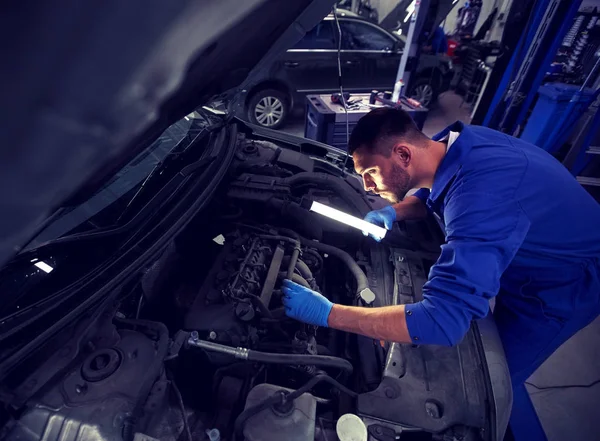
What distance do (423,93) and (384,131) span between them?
5125 millimetres

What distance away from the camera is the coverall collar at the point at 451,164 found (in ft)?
4.72

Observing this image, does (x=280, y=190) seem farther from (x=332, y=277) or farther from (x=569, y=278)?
(x=569, y=278)

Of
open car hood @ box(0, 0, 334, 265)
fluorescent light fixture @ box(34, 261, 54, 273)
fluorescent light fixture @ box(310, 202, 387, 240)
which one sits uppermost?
open car hood @ box(0, 0, 334, 265)

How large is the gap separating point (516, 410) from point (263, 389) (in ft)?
5.73

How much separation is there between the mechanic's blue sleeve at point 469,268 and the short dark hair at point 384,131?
17.0 inches

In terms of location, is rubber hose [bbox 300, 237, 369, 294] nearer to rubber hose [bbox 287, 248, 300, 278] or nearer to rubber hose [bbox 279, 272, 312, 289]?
rubber hose [bbox 287, 248, 300, 278]

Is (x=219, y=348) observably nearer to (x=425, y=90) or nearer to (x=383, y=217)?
(x=383, y=217)

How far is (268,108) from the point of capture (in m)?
4.85

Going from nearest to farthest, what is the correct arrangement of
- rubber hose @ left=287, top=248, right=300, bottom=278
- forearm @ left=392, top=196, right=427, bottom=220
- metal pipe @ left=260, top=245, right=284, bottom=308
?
1. metal pipe @ left=260, top=245, right=284, bottom=308
2. rubber hose @ left=287, top=248, right=300, bottom=278
3. forearm @ left=392, top=196, right=427, bottom=220

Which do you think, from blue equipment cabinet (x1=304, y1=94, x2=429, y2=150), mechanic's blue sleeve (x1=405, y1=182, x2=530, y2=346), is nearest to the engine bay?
mechanic's blue sleeve (x1=405, y1=182, x2=530, y2=346)

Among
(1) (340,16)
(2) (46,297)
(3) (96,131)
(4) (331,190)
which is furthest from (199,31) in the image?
(1) (340,16)

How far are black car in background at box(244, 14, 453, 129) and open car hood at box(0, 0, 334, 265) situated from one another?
416 centimetres

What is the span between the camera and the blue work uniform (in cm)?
120

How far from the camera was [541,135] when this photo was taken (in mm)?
3881
